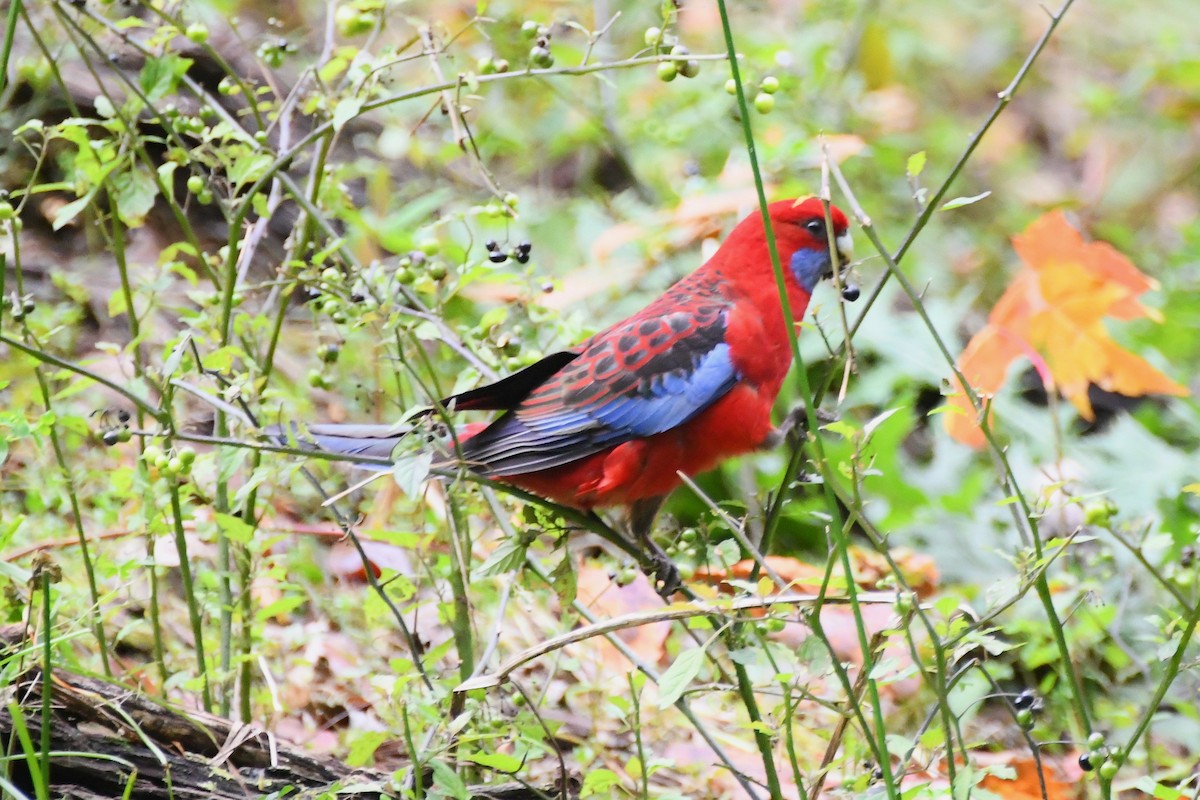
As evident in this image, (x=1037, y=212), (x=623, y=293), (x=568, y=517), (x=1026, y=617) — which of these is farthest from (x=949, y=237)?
(x=568, y=517)

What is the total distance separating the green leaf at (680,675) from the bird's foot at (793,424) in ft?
1.86

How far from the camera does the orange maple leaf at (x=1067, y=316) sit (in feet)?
9.32

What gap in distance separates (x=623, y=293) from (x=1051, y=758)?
1873 mm

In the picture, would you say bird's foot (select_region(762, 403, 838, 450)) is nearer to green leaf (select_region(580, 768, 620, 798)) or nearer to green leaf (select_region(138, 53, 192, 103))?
green leaf (select_region(580, 768, 620, 798))

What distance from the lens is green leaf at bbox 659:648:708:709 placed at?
4.56 ft

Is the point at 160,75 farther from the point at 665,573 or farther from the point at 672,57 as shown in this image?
the point at 665,573

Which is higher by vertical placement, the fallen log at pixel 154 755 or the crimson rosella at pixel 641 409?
the crimson rosella at pixel 641 409

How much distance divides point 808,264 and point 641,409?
24.1 inches

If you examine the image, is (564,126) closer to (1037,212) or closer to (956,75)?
(1037,212)

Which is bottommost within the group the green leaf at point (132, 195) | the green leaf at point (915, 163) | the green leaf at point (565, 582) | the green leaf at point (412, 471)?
the green leaf at point (565, 582)

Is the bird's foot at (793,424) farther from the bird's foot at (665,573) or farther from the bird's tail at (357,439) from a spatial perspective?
the bird's tail at (357,439)

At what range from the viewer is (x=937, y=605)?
1462 mm

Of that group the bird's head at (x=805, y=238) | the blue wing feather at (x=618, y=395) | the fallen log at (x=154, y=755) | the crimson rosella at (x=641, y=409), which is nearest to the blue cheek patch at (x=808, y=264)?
the bird's head at (x=805, y=238)

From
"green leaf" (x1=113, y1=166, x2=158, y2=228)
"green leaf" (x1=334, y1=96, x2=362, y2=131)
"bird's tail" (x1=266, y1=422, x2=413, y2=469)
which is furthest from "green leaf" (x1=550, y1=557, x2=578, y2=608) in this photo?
"green leaf" (x1=113, y1=166, x2=158, y2=228)
